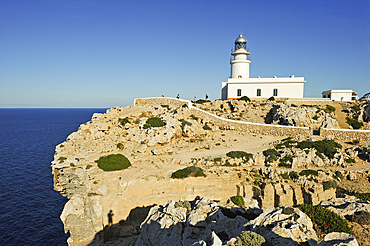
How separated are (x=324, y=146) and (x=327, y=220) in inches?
823

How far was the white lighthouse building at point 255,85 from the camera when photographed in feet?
164

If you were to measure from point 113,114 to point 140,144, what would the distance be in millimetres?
16234

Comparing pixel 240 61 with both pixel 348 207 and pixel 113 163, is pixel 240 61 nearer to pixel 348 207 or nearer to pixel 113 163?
pixel 113 163

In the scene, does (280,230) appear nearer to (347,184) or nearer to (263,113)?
(347,184)

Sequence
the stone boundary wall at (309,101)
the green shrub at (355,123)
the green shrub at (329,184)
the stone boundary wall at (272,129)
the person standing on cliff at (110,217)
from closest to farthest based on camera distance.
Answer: the person standing on cliff at (110,217)
the green shrub at (329,184)
the stone boundary wall at (272,129)
the green shrub at (355,123)
the stone boundary wall at (309,101)

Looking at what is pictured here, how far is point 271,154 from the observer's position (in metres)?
27.4

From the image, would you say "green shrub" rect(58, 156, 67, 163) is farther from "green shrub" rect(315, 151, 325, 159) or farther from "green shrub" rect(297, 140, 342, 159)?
"green shrub" rect(315, 151, 325, 159)

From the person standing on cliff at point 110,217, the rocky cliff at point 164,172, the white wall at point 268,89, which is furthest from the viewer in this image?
the white wall at point 268,89

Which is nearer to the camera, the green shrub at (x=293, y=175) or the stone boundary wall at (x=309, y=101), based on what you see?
the green shrub at (x=293, y=175)

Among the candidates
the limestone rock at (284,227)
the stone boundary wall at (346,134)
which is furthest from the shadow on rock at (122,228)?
the stone boundary wall at (346,134)

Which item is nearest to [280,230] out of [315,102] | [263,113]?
[263,113]

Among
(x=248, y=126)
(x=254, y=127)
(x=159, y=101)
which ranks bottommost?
(x=254, y=127)

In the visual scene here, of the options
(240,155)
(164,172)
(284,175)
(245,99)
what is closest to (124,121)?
(164,172)

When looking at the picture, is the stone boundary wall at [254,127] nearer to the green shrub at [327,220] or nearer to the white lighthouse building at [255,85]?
the white lighthouse building at [255,85]
